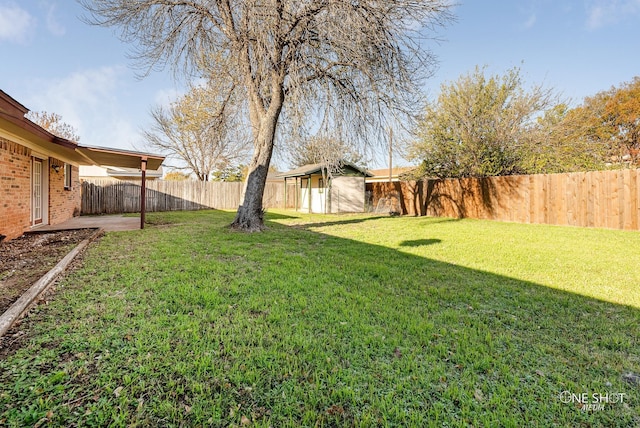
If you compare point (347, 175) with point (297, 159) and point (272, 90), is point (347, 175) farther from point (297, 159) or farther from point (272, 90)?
point (272, 90)

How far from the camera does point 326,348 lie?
229 cm

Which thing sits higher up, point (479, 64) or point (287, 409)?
point (479, 64)

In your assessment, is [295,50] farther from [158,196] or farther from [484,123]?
[158,196]

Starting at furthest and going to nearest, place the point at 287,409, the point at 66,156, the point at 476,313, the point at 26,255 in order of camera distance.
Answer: the point at 66,156
the point at 26,255
the point at 476,313
the point at 287,409

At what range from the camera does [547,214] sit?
10.7 m

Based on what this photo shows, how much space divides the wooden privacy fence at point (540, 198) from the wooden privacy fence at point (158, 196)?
32.2 ft

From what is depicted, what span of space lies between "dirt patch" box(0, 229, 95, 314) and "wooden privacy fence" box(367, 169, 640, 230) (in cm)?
1368

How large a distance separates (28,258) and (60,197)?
6.82 meters

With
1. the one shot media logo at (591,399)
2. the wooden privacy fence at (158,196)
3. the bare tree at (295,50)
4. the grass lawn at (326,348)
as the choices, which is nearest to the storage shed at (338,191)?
the wooden privacy fence at (158,196)

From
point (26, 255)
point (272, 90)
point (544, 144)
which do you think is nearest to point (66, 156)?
point (26, 255)

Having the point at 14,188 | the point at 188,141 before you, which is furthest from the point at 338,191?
the point at 188,141

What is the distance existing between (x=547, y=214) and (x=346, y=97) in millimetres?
8631

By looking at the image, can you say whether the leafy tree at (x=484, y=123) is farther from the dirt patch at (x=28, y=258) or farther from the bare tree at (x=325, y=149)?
the dirt patch at (x=28, y=258)

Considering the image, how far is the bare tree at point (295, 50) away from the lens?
253 inches
